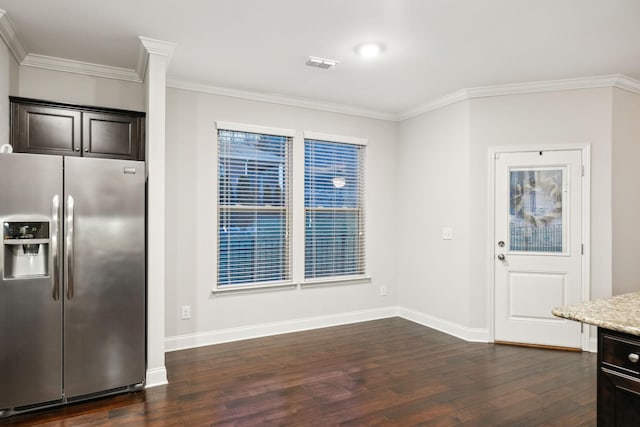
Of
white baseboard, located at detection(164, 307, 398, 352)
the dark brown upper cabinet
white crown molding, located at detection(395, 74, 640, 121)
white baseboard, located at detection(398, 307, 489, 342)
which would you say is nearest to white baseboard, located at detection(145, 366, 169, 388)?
white baseboard, located at detection(164, 307, 398, 352)

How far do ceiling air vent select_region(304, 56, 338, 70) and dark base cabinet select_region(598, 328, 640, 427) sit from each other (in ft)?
9.35

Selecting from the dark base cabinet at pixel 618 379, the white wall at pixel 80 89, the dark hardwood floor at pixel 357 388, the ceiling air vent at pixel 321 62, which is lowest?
the dark hardwood floor at pixel 357 388

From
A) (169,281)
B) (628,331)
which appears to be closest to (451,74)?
(628,331)

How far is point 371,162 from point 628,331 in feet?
12.4

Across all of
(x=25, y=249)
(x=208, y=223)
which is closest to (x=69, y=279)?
(x=25, y=249)

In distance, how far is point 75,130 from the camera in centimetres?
328

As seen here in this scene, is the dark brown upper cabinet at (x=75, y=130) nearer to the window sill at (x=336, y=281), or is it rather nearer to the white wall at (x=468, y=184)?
the window sill at (x=336, y=281)

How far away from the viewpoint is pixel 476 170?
4.25 meters

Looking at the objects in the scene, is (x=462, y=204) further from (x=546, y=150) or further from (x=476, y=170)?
(x=546, y=150)

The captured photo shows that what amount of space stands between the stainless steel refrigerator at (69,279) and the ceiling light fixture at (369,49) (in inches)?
80.5

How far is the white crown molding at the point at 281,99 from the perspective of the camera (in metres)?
3.98

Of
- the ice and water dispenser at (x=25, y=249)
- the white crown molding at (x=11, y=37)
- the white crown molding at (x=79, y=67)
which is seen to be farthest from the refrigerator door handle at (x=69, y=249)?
the white crown molding at (x=79, y=67)

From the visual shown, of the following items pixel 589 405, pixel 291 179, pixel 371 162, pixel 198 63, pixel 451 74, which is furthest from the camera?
pixel 371 162

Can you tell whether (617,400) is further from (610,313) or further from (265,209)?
(265,209)
